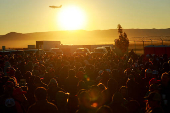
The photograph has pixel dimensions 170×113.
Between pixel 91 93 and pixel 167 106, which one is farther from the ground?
pixel 91 93

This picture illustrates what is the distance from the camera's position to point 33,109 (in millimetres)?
5234

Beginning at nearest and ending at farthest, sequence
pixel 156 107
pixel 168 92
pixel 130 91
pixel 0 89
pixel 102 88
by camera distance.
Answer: pixel 156 107 → pixel 168 92 → pixel 102 88 → pixel 130 91 → pixel 0 89

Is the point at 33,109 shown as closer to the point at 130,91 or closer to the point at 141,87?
the point at 130,91

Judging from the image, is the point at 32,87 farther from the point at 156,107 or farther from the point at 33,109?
the point at 156,107

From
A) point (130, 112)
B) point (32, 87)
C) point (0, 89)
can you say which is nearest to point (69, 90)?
point (32, 87)

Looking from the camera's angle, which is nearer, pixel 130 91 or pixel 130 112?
pixel 130 112

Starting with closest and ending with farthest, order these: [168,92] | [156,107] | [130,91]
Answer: [156,107], [168,92], [130,91]

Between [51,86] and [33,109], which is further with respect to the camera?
[51,86]

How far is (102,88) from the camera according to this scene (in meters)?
7.09

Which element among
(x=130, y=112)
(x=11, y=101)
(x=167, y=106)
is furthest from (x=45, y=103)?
(x=167, y=106)

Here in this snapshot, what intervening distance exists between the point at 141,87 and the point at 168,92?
2019mm

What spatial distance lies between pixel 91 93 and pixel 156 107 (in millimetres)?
1324

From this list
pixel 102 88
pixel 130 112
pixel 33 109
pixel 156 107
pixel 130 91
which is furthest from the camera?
pixel 130 91

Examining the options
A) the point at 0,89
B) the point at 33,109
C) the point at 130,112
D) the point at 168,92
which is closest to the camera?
the point at 33,109
